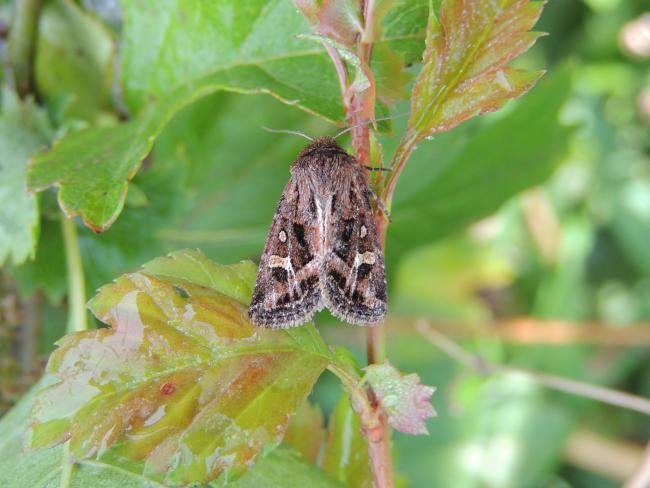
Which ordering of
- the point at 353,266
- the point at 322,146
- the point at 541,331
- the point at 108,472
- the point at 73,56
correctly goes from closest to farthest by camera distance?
the point at 108,472 → the point at 353,266 → the point at 322,146 → the point at 73,56 → the point at 541,331

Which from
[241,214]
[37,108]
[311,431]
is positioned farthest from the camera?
[241,214]

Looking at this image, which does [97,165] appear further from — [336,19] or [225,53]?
[336,19]

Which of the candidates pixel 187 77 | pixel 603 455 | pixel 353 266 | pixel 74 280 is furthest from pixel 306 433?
pixel 603 455

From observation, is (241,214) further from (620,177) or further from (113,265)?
(620,177)

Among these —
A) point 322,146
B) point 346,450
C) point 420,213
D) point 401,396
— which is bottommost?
point 346,450

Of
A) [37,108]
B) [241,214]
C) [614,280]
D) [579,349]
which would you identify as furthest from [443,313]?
[37,108]
